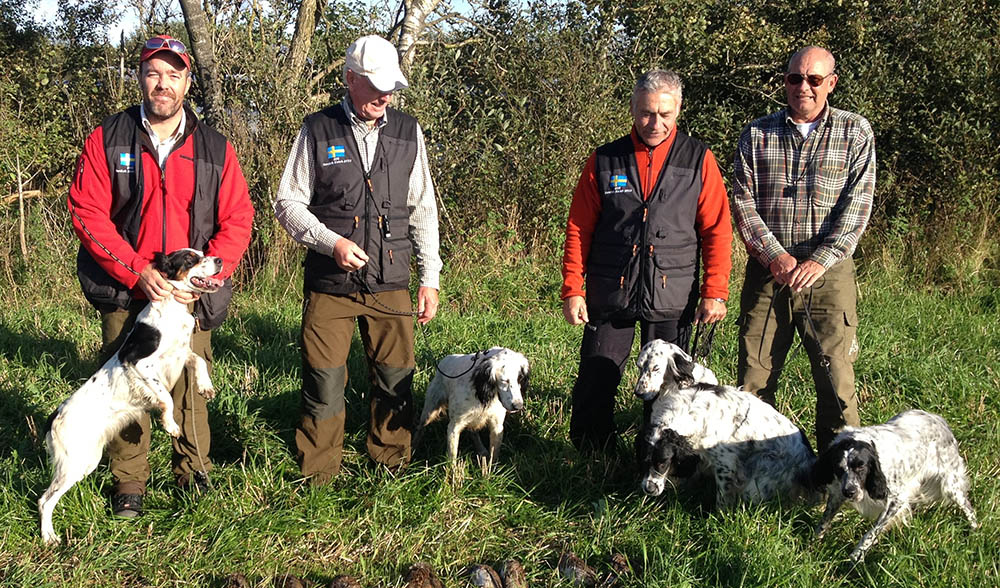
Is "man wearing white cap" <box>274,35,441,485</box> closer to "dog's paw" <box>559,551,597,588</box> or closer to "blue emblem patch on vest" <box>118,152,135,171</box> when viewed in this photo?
"blue emblem patch on vest" <box>118,152,135,171</box>

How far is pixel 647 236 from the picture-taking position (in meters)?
3.95

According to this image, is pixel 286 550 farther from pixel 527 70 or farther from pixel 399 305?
A: pixel 527 70

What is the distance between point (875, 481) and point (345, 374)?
269cm

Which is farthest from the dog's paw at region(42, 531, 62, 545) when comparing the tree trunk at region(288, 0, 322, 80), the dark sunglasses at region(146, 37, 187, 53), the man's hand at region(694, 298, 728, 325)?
the tree trunk at region(288, 0, 322, 80)

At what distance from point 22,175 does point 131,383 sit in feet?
19.6

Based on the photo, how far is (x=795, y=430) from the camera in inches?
155

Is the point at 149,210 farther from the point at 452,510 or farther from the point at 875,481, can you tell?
the point at 875,481

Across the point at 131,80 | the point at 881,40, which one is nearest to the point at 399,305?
the point at 131,80

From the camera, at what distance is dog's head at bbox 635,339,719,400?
13.1 ft

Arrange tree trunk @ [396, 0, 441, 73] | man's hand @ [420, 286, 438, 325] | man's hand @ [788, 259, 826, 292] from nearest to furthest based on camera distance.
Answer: man's hand @ [788, 259, 826, 292] → man's hand @ [420, 286, 438, 325] → tree trunk @ [396, 0, 441, 73]

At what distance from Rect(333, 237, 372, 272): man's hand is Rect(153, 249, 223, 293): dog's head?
0.61 meters

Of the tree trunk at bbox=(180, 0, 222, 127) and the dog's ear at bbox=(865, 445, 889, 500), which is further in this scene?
the tree trunk at bbox=(180, 0, 222, 127)

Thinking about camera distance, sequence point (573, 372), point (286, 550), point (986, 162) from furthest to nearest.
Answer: point (986, 162)
point (573, 372)
point (286, 550)

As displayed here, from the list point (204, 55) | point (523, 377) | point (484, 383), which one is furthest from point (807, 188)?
point (204, 55)
